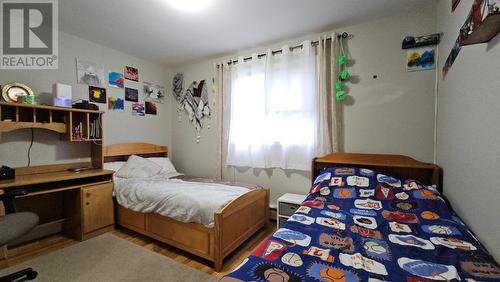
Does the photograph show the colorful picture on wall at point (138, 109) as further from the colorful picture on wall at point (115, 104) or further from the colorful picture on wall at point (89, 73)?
the colorful picture on wall at point (89, 73)

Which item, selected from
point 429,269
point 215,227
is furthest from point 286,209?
point 429,269

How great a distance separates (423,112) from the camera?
7.06 ft

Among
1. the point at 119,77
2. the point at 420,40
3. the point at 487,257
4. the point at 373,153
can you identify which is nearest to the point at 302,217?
the point at 487,257

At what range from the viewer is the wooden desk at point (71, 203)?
2.34 m

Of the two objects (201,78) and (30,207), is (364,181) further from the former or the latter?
(30,207)

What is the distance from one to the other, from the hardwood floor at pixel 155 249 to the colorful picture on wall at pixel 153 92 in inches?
84.4

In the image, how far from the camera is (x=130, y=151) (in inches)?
130

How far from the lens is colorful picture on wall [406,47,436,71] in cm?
211

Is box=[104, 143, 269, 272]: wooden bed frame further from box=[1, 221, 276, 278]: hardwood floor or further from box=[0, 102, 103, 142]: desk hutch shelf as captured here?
box=[0, 102, 103, 142]: desk hutch shelf

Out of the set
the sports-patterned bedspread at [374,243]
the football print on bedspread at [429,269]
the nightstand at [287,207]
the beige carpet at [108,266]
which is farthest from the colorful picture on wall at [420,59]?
the beige carpet at [108,266]

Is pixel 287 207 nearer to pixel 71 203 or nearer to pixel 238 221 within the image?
pixel 238 221

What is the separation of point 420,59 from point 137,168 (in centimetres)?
369

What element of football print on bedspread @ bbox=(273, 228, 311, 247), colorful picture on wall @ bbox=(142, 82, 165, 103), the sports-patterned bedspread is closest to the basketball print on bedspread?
the sports-patterned bedspread

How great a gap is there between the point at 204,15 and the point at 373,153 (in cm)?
242
